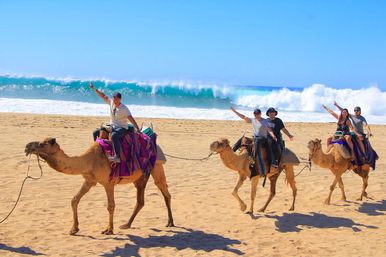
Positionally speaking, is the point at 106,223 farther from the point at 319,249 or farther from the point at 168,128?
the point at 168,128

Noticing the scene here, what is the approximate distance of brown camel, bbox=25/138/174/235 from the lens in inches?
284

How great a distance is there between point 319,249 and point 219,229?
5.66ft

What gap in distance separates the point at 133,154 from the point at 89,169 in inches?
31.1

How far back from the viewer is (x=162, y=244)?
25.9 ft

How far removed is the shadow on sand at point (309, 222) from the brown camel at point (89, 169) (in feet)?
6.47

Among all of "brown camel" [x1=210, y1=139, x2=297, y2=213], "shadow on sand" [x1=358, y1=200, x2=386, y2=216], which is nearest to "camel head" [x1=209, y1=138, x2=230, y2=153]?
"brown camel" [x1=210, y1=139, x2=297, y2=213]

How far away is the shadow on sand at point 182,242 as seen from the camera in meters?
7.55

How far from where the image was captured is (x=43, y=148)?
7148 millimetres

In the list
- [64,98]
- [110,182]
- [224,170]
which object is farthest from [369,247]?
[64,98]

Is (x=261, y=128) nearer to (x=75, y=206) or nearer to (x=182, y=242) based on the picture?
(x=182, y=242)

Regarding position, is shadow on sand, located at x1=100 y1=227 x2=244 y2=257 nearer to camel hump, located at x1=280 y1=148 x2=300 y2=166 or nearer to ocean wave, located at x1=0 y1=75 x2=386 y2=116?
camel hump, located at x1=280 y1=148 x2=300 y2=166

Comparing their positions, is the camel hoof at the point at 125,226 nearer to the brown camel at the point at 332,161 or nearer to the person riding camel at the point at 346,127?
the brown camel at the point at 332,161

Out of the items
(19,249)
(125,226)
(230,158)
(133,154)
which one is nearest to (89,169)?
(133,154)

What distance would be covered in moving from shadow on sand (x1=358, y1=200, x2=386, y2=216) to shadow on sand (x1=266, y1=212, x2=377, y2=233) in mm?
901
